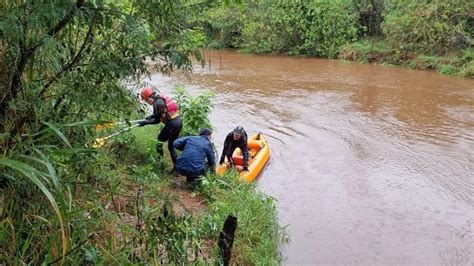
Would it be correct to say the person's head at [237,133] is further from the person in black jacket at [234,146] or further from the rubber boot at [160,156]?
the rubber boot at [160,156]

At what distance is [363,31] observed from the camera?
2339 cm

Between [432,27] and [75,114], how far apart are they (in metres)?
18.8

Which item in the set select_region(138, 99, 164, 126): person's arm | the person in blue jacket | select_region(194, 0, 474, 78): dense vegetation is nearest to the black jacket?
the person in blue jacket

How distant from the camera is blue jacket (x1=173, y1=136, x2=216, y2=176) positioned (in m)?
6.20

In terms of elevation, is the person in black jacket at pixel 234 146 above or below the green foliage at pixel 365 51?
above

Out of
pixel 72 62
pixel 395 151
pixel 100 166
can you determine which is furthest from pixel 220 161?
pixel 72 62

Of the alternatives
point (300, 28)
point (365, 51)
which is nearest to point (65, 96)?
point (365, 51)

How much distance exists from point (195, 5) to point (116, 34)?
46 centimetres

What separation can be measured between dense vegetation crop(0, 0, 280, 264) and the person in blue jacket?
8.95ft

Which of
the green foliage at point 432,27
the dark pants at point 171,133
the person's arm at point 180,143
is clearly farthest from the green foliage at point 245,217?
the green foliage at point 432,27

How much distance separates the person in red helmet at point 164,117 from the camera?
22.1ft

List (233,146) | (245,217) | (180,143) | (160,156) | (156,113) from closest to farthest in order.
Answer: (245,217)
(180,143)
(156,113)
(160,156)
(233,146)

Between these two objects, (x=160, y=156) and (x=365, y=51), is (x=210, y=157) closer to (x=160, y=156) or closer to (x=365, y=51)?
(x=160, y=156)

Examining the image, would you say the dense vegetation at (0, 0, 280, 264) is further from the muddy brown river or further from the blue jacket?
the blue jacket
